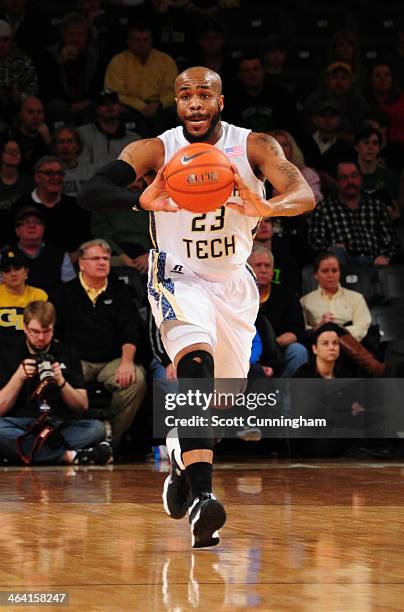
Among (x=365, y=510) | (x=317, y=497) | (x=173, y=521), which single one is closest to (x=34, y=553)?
(x=173, y=521)

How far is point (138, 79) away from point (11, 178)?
86.9 inches

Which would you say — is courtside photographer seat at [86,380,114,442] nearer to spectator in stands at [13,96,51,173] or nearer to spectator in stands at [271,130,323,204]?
spectator in stands at [13,96,51,173]

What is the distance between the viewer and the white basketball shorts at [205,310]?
5.04m

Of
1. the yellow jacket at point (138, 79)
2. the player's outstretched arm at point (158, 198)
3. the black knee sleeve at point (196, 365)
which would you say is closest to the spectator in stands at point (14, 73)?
the yellow jacket at point (138, 79)

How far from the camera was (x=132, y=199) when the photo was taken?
508 cm

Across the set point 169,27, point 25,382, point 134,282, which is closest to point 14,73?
point 169,27

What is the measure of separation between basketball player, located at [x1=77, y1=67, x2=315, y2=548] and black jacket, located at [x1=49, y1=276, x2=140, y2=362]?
3.94m

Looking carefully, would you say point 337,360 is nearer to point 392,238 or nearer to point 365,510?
point 392,238

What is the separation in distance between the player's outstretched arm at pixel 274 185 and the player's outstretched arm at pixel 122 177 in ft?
1.45

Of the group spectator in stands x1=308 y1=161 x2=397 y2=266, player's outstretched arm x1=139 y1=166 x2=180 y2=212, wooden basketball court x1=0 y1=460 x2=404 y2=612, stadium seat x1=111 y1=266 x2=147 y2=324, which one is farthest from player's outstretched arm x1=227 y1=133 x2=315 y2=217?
spectator in stands x1=308 y1=161 x2=397 y2=266

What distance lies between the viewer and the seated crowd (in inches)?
364

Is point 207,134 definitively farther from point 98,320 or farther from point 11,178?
point 11,178

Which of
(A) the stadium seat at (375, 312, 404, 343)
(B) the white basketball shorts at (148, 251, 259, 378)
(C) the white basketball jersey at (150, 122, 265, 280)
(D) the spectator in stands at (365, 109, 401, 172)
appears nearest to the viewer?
(B) the white basketball shorts at (148, 251, 259, 378)

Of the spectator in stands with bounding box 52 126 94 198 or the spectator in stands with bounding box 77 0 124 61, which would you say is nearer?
the spectator in stands with bounding box 52 126 94 198
